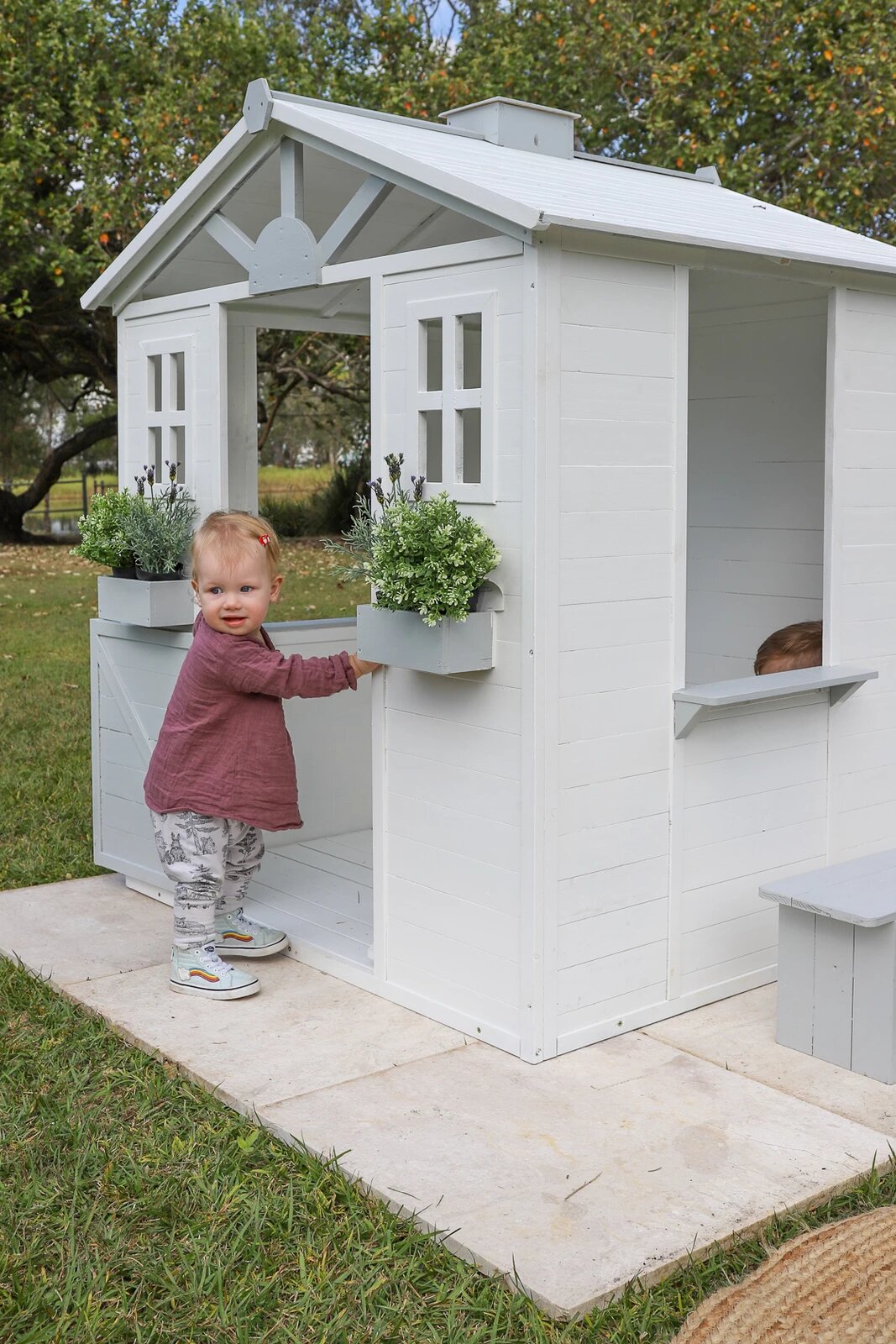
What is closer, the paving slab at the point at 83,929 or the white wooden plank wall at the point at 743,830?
the white wooden plank wall at the point at 743,830

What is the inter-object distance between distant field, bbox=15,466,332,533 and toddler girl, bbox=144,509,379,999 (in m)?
18.0

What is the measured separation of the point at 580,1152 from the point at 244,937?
1.63 m

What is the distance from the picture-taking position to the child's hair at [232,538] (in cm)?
423

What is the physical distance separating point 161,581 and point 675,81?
10.5 m

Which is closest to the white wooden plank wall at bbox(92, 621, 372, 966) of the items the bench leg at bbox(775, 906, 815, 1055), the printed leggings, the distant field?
the printed leggings

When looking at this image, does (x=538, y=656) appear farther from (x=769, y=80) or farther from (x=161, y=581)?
(x=769, y=80)

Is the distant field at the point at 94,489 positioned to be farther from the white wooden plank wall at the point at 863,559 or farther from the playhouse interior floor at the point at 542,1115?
the playhouse interior floor at the point at 542,1115

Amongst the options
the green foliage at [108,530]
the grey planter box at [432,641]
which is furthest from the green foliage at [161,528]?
the grey planter box at [432,641]

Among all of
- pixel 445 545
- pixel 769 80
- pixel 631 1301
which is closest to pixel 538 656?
pixel 445 545

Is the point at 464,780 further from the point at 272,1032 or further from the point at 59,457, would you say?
the point at 59,457

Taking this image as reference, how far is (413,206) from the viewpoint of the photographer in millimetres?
4582

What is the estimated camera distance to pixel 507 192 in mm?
3650

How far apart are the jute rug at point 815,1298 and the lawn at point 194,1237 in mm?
90

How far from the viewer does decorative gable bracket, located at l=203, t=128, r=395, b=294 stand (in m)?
4.07
